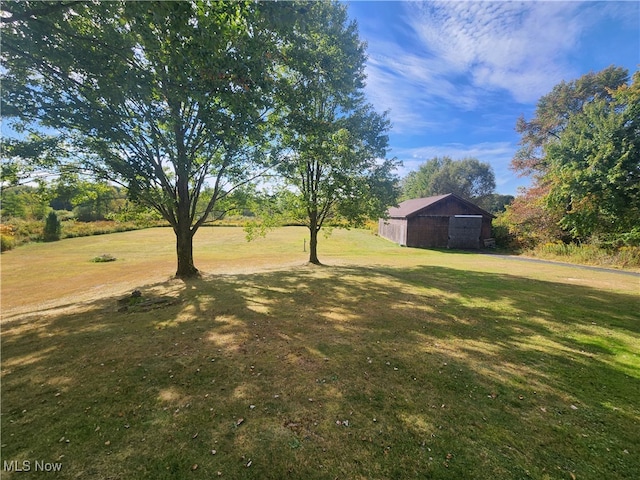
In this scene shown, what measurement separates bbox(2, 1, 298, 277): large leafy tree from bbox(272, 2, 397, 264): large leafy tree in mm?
3168

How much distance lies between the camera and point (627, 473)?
2521mm

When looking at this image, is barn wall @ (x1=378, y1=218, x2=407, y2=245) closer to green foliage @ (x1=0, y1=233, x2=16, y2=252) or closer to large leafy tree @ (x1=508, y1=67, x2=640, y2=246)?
large leafy tree @ (x1=508, y1=67, x2=640, y2=246)

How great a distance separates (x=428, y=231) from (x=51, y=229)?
43375 mm

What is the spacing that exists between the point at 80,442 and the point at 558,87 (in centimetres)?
3623

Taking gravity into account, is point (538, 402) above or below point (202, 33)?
below

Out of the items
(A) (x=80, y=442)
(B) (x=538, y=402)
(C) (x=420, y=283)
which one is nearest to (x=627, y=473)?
(B) (x=538, y=402)

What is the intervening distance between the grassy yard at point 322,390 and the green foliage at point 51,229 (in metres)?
32.0

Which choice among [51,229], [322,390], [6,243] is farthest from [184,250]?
[51,229]

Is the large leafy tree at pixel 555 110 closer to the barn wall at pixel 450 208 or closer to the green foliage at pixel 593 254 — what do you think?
the barn wall at pixel 450 208

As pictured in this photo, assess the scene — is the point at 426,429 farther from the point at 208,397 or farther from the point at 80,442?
the point at 80,442

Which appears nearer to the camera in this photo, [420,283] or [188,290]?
[188,290]

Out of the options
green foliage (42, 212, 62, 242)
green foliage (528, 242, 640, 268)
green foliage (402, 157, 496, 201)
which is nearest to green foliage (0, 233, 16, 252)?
green foliage (42, 212, 62, 242)

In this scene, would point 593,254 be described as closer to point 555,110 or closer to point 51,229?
point 555,110

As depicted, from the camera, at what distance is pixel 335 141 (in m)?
13.0
